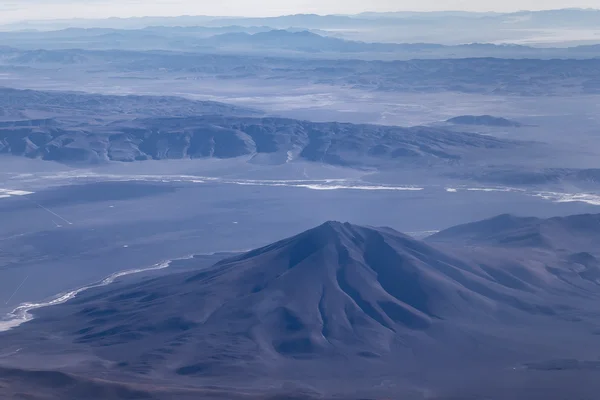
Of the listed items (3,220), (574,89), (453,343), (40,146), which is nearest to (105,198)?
(3,220)

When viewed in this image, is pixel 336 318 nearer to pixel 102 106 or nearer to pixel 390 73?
pixel 102 106

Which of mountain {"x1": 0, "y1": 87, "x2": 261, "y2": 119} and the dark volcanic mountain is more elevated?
the dark volcanic mountain

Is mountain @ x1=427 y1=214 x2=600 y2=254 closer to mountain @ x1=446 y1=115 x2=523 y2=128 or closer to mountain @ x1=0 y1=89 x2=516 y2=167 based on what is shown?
mountain @ x1=0 y1=89 x2=516 y2=167

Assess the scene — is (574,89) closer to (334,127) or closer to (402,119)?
(402,119)

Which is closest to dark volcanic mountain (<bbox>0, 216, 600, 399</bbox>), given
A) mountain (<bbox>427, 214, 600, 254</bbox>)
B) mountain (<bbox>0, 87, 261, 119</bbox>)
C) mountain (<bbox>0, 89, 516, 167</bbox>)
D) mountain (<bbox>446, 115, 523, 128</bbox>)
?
mountain (<bbox>427, 214, 600, 254</bbox>)

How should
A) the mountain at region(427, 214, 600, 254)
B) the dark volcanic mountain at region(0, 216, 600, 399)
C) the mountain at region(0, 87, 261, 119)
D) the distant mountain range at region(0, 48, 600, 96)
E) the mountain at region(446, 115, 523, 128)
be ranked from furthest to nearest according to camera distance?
the distant mountain range at region(0, 48, 600, 96) < the mountain at region(0, 87, 261, 119) < the mountain at region(446, 115, 523, 128) < the mountain at region(427, 214, 600, 254) < the dark volcanic mountain at region(0, 216, 600, 399)

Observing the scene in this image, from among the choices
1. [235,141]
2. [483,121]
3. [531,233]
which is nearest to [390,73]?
[483,121]
